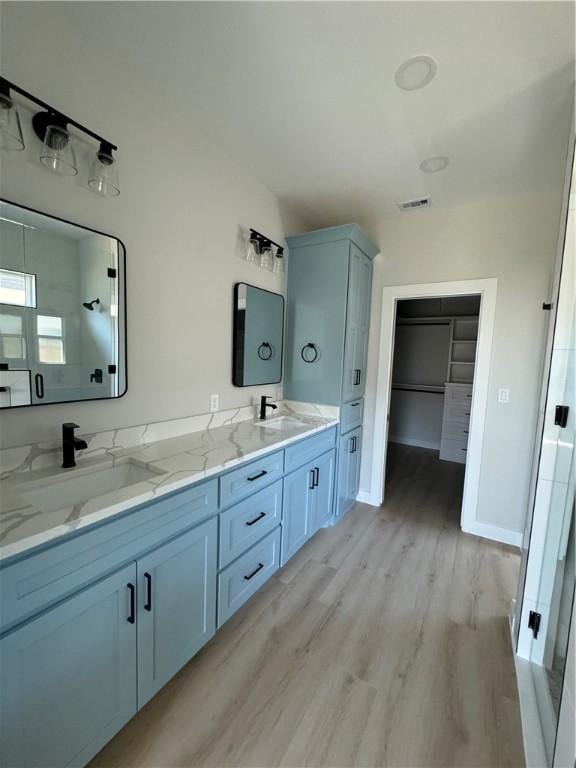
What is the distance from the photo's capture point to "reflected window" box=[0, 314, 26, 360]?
118 cm

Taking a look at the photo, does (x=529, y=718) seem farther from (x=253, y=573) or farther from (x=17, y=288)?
(x=17, y=288)

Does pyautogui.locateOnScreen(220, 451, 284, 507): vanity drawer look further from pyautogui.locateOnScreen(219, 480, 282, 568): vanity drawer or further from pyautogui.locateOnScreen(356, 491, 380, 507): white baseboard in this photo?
pyautogui.locateOnScreen(356, 491, 380, 507): white baseboard

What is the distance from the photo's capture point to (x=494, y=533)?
263cm

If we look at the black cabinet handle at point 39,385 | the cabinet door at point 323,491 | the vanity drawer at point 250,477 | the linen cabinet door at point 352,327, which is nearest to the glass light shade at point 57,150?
the black cabinet handle at point 39,385

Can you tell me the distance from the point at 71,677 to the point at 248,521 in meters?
0.86

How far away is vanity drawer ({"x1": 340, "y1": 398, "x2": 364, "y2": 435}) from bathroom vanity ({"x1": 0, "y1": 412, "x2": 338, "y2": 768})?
38.5 inches

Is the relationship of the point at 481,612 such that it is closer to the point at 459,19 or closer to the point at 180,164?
the point at 459,19

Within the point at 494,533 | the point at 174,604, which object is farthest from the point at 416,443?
the point at 174,604

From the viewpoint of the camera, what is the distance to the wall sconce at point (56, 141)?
1.10m

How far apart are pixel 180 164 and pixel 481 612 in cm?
315

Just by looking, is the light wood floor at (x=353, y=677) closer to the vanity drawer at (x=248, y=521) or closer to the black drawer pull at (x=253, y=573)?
the black drawer pull at (x=253, y=573)

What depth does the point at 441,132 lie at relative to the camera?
179 cm

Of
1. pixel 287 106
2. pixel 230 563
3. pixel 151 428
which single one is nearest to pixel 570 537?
pixel 230 563

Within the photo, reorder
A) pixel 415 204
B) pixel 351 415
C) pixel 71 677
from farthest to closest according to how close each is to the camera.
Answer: pixel 351 415
pixel 415 204
pixel 71 677
